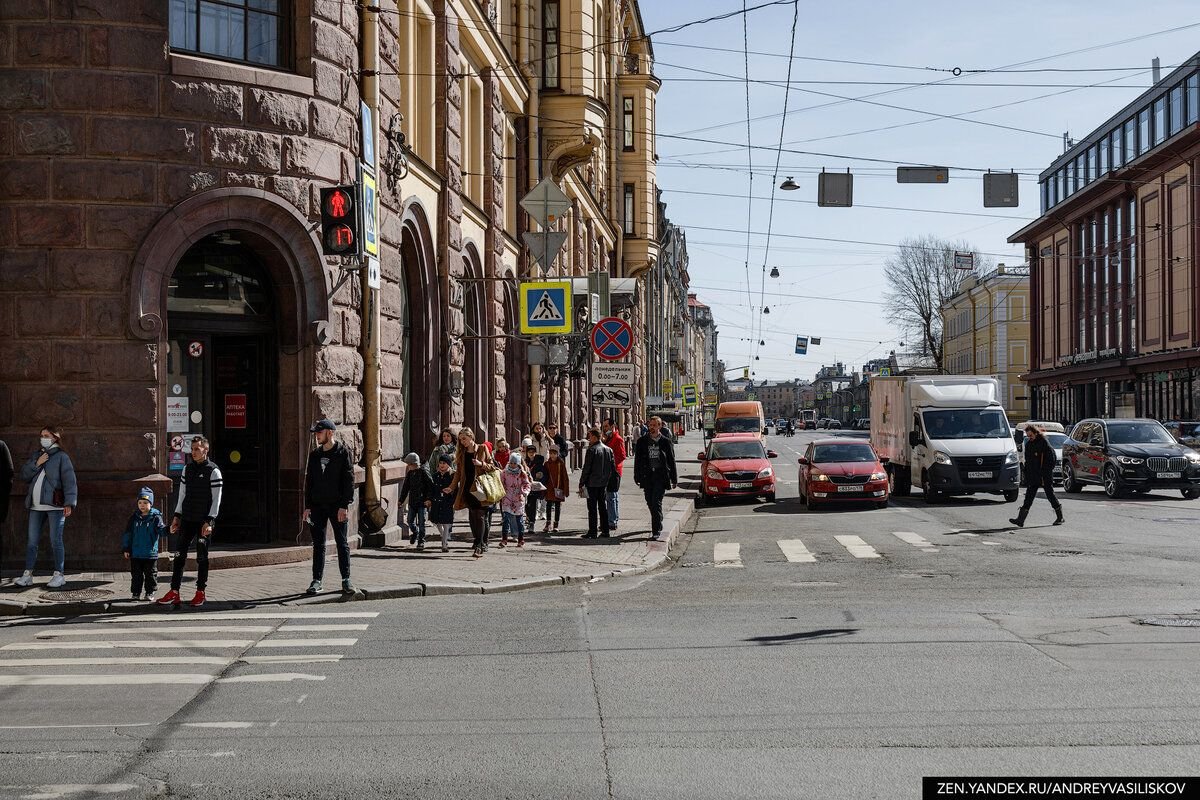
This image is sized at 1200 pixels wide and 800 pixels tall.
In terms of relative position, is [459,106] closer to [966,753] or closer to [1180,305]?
[966,753]

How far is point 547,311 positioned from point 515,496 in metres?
4.72

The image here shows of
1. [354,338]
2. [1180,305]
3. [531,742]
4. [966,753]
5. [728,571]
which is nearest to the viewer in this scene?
[966,753]

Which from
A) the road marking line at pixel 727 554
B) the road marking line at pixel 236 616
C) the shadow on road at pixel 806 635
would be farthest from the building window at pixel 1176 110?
the road marking line at pixel 236 616

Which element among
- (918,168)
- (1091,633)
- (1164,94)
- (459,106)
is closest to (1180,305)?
(1164,94)

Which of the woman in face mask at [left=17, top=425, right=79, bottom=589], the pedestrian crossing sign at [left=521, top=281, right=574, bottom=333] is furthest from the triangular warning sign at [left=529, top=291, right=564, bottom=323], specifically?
the woman in face mask at [left=17, top=425, right=79, bottom=589]

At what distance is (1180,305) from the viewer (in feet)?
185

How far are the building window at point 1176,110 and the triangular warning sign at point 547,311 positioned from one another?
46135 millimetres

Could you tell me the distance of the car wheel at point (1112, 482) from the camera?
25.9 meters

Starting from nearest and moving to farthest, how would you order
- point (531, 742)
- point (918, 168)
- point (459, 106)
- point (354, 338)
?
point (531, 742)
point (354, 338)
point (459, 106)
point (918, 168)

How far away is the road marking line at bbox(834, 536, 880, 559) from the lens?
15.8 meters

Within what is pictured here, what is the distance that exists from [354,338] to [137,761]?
412 inches

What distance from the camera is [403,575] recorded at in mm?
13445

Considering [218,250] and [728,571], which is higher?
[218,250]

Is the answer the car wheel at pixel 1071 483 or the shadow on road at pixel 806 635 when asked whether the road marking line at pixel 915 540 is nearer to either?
the shadow on road at pixel 806 635
